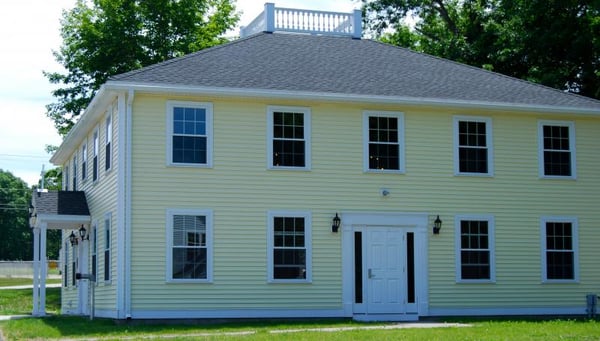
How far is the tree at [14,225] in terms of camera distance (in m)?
100

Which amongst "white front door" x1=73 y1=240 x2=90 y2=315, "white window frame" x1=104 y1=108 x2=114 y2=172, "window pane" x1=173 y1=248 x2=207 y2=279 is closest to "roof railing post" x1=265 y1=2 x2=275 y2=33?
"white window frame" x1=104 y1=108 x2=114 y2=172

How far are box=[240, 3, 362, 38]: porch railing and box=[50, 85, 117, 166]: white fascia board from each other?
593 cm

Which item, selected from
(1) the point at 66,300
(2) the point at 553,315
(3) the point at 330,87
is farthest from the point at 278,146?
(1) the point at 66,300

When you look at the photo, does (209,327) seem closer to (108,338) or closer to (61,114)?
(108,338)

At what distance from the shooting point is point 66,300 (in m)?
31.2

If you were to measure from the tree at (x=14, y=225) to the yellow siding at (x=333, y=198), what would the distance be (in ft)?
268

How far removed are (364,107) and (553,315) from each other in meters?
7.31

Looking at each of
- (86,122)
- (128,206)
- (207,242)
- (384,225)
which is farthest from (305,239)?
(86,122)

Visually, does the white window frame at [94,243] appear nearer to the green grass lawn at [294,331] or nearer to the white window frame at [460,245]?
the green grass lawn at [294,331]

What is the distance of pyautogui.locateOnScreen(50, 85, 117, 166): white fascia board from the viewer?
2223 centimetres

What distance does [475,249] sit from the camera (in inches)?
933

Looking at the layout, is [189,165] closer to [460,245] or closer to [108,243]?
[108,243]

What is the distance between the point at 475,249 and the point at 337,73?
582cm

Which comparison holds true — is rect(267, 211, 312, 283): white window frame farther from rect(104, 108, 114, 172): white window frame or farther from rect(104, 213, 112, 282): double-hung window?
rect(104, 108, 114, 172): white window frame
